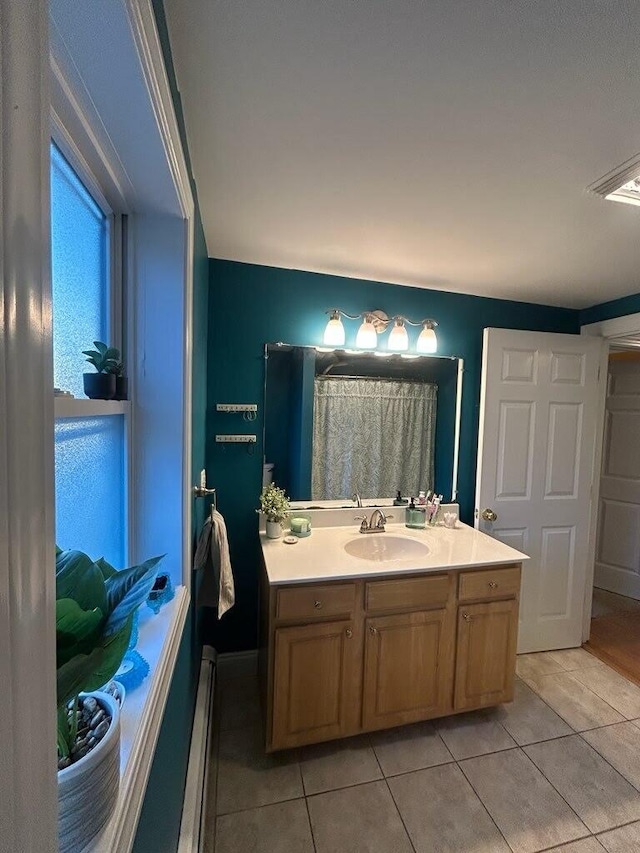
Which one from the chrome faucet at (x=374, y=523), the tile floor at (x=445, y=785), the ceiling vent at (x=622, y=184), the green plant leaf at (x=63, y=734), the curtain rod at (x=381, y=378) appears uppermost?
the ceiling vent at (x=622, y=184)

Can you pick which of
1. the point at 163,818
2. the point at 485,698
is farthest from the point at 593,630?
the point at 163,818

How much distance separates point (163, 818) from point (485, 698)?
1438 millimetres

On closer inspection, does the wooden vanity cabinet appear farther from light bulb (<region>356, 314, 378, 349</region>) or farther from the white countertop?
light bulb (<region>356, 314, 378, 349</region>)

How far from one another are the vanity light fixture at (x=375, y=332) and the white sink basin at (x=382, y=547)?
1022 mm

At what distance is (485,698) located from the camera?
171cm

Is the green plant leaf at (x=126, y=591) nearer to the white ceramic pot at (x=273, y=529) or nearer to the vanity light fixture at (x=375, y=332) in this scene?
the white ceramic pot at (x=273, y=529)

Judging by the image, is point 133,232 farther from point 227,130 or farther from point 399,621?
point 399,621

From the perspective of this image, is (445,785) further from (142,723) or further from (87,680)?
(87,680)

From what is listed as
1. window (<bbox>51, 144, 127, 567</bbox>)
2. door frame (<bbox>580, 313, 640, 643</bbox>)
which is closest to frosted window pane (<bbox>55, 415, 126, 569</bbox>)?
window (<bbox>51, 144, 127, 567</bbox>)

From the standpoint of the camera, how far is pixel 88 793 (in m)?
0.47

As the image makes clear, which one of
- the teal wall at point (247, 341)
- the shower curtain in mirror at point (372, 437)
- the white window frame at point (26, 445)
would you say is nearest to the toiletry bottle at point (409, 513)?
the shower curtain in mirror at point (372, 437)

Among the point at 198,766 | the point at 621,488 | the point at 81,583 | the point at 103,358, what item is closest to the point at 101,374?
the point at 103,358

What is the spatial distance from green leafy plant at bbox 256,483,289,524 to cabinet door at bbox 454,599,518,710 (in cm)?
91

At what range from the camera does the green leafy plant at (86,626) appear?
0.43 m
